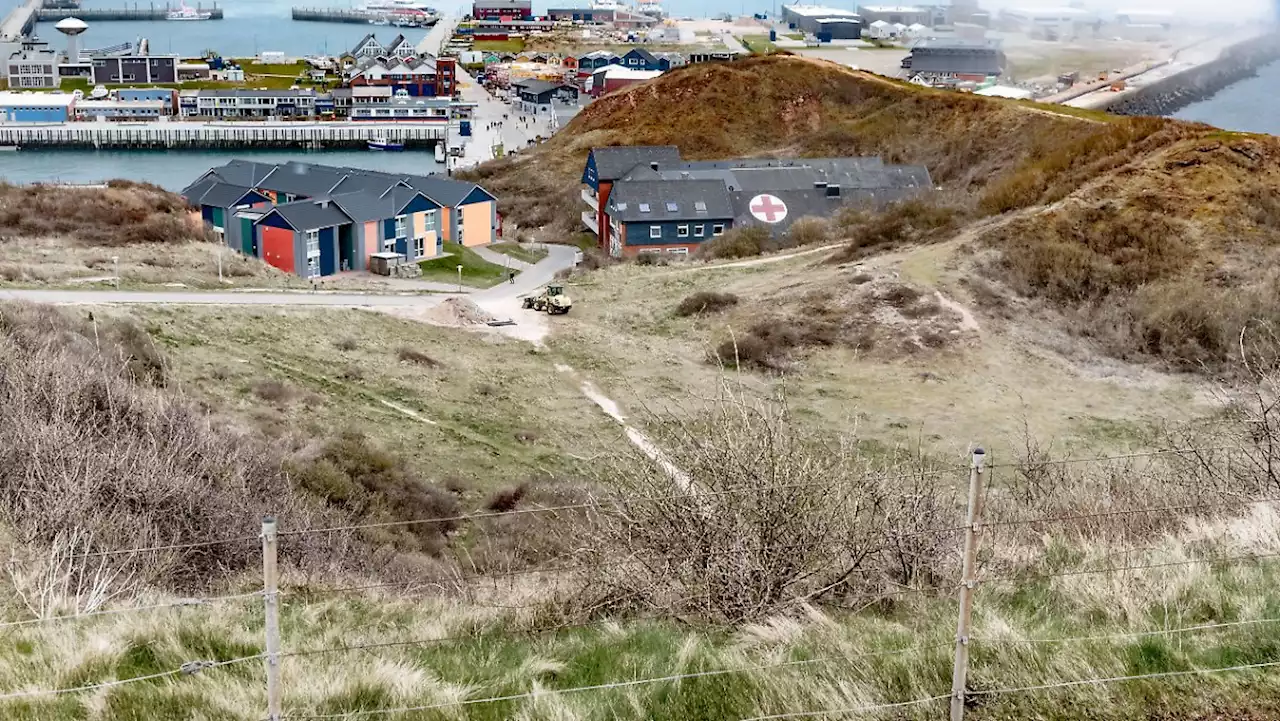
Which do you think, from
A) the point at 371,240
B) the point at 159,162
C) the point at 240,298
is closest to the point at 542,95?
the point at 159,162

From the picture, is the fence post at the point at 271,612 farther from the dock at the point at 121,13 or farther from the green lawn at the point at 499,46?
the dock at the point at 121,13

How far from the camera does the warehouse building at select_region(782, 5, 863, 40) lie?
336 feet

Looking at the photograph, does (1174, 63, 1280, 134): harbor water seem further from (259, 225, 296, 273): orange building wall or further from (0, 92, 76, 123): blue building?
(0, 92, 76, 123): blue building

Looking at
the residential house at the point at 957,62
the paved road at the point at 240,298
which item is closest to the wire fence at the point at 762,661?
the paved road at the point at 240,298

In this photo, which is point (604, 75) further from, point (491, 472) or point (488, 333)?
point (491, 472)

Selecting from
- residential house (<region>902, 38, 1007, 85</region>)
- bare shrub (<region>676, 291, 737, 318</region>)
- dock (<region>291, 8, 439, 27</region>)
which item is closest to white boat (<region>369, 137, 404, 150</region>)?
residential house (<region>902, 38, 1007, 85</region>)

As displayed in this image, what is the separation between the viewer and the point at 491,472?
47.4 feet

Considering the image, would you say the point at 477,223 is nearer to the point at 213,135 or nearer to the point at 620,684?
the point at 620,684

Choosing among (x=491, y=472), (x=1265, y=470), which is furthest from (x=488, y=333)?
(x=1265, y=470)

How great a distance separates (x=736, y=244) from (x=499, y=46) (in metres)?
83.8

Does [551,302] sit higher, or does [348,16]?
[348,16]

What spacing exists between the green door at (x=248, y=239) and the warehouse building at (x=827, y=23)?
3032 inches

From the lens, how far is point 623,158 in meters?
39.2

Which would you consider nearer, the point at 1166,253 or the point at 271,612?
the point at 271,612
